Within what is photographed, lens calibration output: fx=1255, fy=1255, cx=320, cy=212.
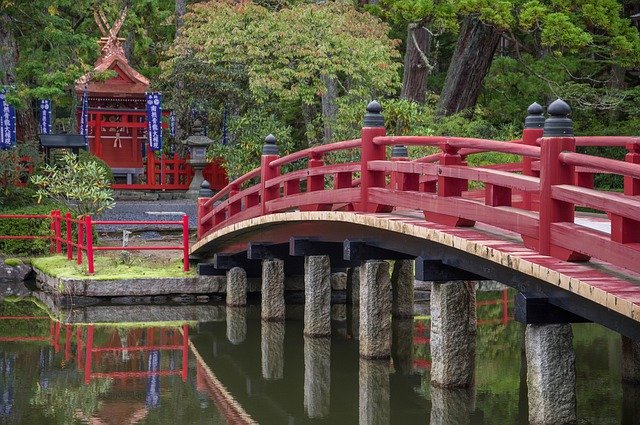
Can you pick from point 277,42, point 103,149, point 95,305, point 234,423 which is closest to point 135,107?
point 103,149

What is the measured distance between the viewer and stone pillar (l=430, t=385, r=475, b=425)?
12.2 metres

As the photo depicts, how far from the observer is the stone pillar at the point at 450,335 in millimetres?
12648

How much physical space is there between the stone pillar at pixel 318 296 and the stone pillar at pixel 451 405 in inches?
154

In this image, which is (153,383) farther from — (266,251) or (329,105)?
(329,105)

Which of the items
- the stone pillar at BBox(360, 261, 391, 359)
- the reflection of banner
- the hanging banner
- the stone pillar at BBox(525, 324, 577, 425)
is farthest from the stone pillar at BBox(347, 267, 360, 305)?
the hanging banner

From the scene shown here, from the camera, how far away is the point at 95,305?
19875 mm

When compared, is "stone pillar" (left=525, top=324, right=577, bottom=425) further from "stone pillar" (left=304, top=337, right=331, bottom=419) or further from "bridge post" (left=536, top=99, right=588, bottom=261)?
"stone pillar" (left=304, top=337, right=331, bottom=419)

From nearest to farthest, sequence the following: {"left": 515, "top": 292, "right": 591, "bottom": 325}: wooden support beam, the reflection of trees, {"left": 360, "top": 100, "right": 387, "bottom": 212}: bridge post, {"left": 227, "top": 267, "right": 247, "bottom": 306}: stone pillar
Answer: {"left": 515, "top": 292, "right": 591, "bottom": 325}: wooden support beam, the reflection of trees, {"left": 360, "top": 100, "right": 387, "bottom": 212}: bridge post, {"left": 227, "top": 267, "right": 247, "bottom": 306}: stone pillar

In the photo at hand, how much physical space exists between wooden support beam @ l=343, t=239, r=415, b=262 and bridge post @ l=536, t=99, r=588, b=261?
462 centimetres

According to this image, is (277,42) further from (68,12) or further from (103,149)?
(103,149)

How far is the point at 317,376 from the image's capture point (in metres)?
14.7

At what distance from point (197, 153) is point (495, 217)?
2210 cm

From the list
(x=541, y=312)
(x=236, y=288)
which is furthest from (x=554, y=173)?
(x=236, y=288)

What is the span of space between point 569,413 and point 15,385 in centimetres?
679
